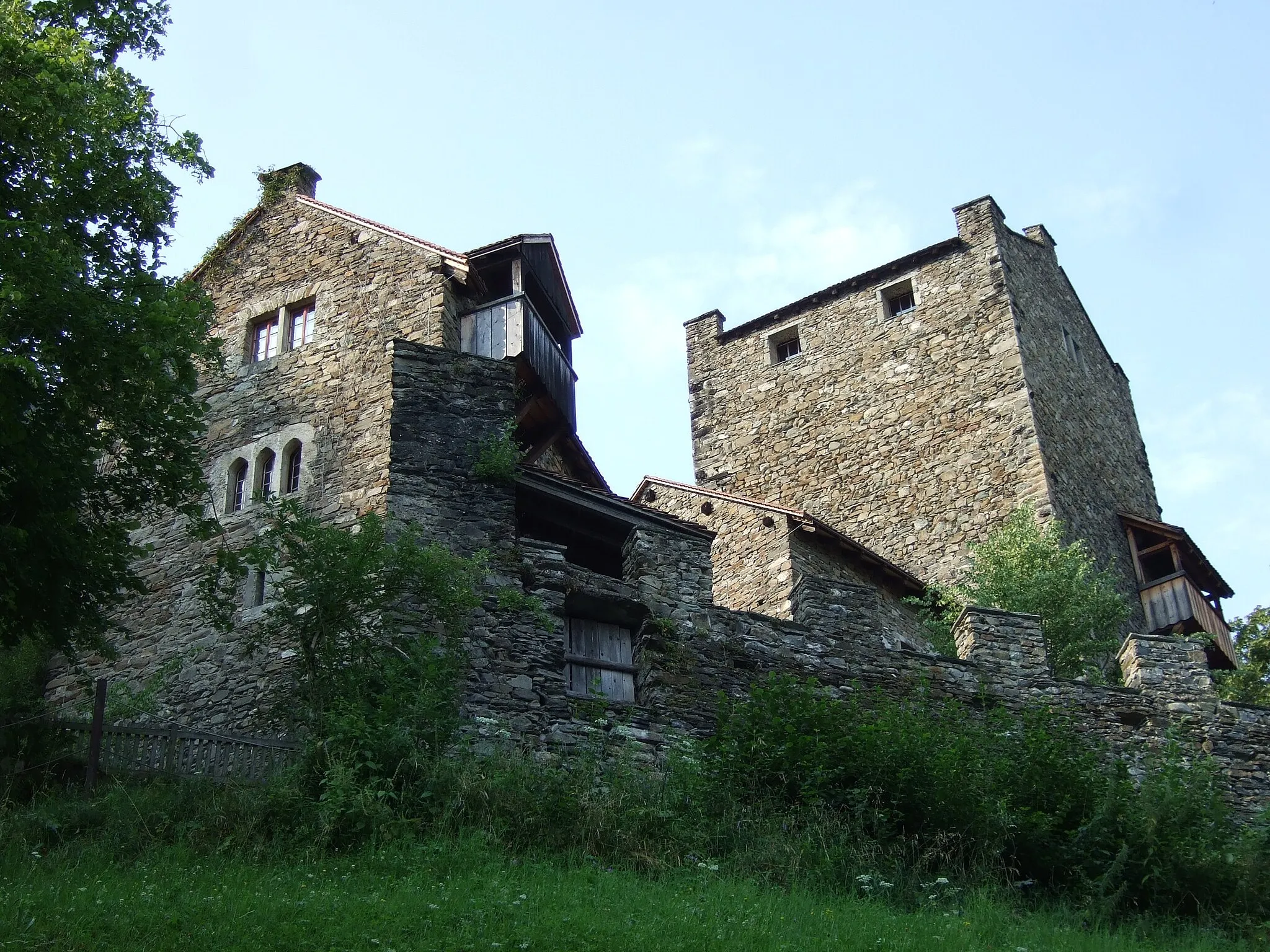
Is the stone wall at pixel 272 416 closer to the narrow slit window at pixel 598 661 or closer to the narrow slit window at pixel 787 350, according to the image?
the narrow slit window at pixel 598 661

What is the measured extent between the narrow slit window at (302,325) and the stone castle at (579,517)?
57mm

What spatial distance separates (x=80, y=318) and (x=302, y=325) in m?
6.77

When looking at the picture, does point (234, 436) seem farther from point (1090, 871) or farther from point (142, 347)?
point (1090, 871)

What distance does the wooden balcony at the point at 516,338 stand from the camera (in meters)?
19.6

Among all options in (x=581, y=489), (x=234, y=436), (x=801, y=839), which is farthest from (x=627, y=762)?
(x=234, y=436)

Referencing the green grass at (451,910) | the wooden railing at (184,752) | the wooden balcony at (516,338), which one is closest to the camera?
the green grass at (451,910)

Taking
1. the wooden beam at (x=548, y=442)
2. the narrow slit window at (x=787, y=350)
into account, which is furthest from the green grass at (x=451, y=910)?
the narrow slit window at (x=787, y=350)

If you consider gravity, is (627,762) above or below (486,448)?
below

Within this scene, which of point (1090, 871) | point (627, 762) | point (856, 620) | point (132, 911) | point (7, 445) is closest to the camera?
point (132, 911)

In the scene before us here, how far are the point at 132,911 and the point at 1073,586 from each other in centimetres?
1493

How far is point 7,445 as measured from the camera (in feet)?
43.4

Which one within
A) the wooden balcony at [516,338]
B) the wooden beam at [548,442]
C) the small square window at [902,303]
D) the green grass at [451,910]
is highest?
the small square window at [902,303]

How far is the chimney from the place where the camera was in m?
22.1

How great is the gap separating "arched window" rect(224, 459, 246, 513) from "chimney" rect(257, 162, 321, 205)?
186 inches
